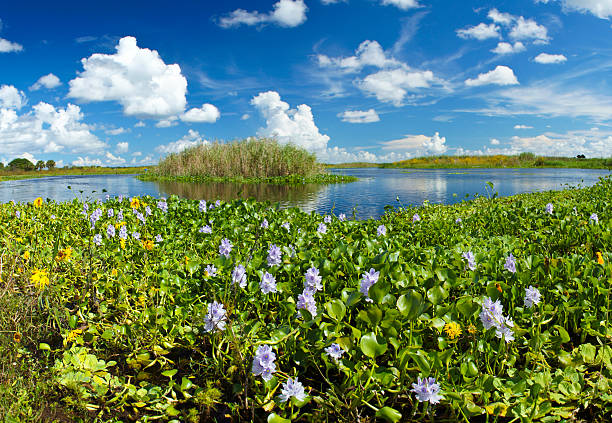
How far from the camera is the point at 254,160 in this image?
2061 centimetres

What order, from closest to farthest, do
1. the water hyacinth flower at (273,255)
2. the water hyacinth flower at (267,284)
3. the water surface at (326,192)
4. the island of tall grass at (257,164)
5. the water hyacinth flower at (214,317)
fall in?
the water hyacinth flower at (214,317)
the water hyacinth flower at (267,284)
the water hyacinth flower at (273,255)
the water surface at (326,192)
the island of tall grass at (257,164)

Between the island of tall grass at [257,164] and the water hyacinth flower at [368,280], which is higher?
the island of tall grass at [257,164]

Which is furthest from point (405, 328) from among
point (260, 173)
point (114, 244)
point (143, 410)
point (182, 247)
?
point (260, 173)

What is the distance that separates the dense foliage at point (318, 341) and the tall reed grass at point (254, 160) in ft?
57.8

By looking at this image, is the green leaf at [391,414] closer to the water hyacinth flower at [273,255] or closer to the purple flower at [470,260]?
Answer: the water hyacinth flower at [273,255]

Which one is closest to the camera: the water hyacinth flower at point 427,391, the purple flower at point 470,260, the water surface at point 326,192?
the water hyacinth flower at point 427,391

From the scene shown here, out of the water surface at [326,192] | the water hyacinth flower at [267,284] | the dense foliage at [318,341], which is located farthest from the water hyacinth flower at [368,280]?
the water surface at [326,192]

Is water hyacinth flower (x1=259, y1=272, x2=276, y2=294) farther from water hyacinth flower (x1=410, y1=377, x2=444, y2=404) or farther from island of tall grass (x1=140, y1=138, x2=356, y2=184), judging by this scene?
island of tall grass (x1=140, y1=138, x2=356, y2=184)

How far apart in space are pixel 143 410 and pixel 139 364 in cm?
30

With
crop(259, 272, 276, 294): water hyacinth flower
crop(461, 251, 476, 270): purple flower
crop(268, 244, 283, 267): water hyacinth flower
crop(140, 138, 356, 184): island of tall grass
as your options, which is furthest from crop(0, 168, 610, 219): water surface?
crop(259, 272, 276, 294): water hyacinth flower

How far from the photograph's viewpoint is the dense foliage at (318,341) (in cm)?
143

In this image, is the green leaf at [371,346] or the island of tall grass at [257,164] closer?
the green leaf at [371,346]

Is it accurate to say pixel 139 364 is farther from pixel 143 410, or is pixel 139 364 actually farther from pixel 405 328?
pixel 405 328

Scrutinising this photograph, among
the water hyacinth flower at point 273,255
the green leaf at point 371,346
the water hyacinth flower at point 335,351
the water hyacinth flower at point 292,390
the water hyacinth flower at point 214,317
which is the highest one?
the water hyacinth flower at point 273,255
